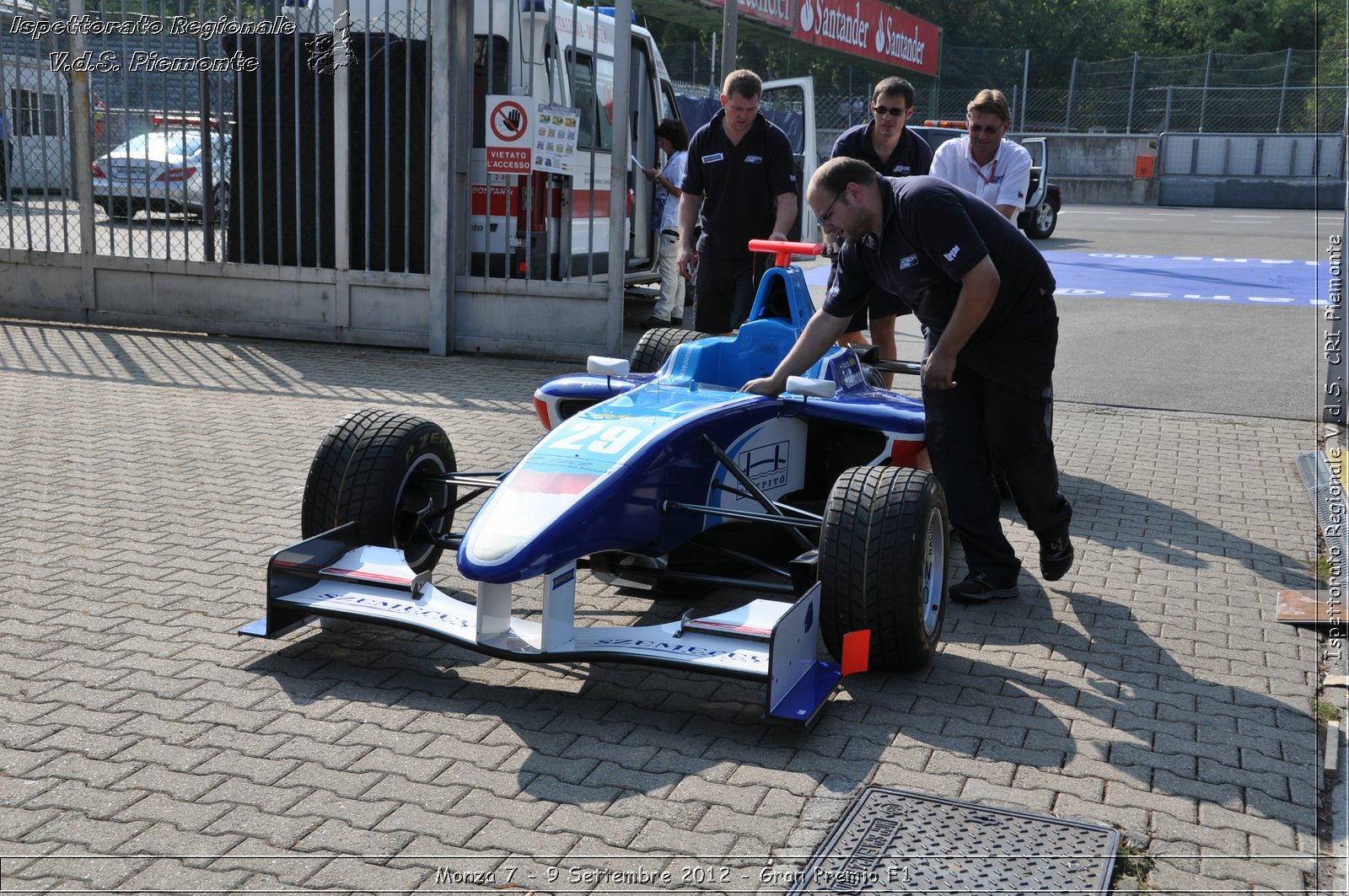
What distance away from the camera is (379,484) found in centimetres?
475

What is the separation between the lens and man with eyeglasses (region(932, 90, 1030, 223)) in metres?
6.65

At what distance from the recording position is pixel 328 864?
3.11 meters

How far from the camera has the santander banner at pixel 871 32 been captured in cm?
3108

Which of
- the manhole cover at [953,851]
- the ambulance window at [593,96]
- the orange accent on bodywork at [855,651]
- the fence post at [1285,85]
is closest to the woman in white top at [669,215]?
the ambulance window at [593,96]

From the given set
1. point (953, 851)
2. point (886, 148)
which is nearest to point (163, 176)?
point (886, 148)

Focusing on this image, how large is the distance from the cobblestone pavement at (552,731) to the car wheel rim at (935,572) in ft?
0.58

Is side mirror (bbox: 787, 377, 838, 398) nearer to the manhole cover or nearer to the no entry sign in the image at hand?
the manhole cover

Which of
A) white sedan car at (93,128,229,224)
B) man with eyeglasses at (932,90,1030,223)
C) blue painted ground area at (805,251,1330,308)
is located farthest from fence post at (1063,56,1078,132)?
man with eyeglasses at (932,90,1030,223)

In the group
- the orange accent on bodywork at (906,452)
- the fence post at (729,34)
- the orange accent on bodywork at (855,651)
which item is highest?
the fence post at (729,34)

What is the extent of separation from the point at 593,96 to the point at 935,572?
6.47 meters

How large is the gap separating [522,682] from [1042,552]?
2216mm

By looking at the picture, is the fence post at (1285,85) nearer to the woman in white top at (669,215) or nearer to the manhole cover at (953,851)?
the woman in white top at (669,215)

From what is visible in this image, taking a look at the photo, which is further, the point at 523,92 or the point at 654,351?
the point at 523,92

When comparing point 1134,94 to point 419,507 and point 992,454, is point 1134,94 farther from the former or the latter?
point 419,507
